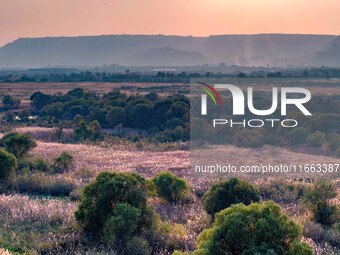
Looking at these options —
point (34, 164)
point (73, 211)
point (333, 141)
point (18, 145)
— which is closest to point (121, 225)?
point (73, 211)

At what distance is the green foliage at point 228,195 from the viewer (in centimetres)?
1441

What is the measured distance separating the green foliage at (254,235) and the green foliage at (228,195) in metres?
6.08

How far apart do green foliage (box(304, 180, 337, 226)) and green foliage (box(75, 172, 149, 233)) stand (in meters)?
4.34

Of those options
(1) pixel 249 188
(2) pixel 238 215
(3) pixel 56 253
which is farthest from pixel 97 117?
(2) pixel 238 215

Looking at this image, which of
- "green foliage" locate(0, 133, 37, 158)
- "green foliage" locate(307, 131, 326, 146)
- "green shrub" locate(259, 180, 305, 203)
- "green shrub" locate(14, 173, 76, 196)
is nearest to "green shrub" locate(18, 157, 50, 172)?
"green foliage" locate(0, 133, 37, 158)

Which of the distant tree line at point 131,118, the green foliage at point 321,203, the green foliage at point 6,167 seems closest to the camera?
the green foliage at point 321,203

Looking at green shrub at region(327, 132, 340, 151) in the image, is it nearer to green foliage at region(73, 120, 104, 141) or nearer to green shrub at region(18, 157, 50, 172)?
green foliage at region(73, 120, 104, 141)

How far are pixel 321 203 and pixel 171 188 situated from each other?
4.04 metres

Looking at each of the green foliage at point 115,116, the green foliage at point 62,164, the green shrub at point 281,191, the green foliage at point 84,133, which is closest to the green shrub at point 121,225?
the green shrub at point 281,191

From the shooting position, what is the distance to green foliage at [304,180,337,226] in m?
14.2

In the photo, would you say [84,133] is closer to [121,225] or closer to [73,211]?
[73,211]

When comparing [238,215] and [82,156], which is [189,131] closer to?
[82,156]

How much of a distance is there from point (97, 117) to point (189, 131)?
11.7 m

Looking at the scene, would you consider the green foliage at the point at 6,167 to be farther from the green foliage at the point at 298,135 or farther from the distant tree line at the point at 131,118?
the green foliage at the point at 298,135
